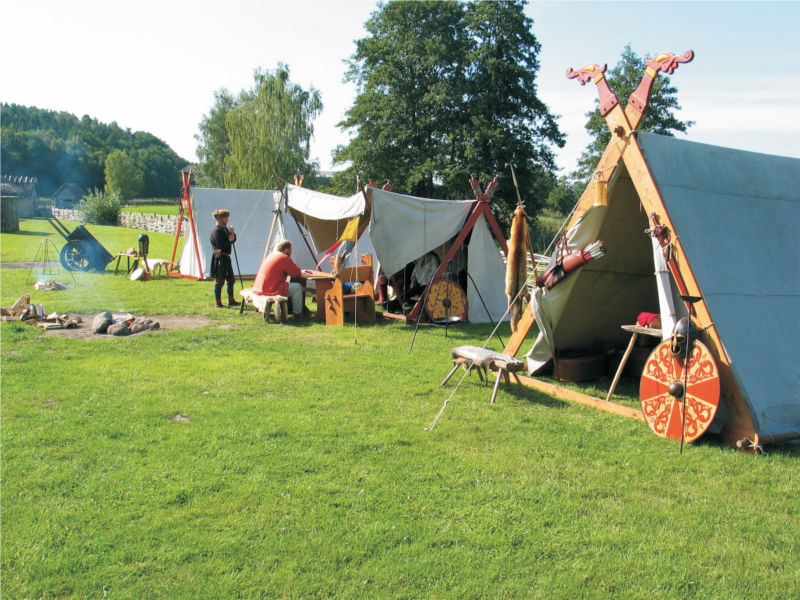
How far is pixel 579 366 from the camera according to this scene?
6.20m

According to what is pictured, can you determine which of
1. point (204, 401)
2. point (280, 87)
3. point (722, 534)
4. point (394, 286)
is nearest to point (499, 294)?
point (394, 286)

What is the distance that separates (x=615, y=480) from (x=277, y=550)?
2.20m

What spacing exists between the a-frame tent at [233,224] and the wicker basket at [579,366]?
8.75m

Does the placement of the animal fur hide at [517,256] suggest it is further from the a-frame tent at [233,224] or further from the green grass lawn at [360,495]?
the a-frame tent at [233,224]

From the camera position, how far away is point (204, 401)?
17.5ft

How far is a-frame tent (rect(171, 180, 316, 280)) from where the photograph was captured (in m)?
14.6

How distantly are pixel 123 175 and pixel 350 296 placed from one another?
51234mm

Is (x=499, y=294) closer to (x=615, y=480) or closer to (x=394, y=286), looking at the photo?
(x=394, y=286)

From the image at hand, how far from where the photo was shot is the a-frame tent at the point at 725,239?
429cm

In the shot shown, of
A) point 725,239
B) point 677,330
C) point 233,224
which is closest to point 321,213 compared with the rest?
point 233,224

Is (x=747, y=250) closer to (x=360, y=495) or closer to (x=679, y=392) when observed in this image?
(x=679, y=392)

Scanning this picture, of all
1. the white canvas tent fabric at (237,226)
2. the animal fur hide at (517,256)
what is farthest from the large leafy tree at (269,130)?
the animal fur hide at (517,256)

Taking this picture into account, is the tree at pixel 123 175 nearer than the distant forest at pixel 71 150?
No

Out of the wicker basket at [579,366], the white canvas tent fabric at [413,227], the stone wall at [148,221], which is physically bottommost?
the wicker basket at [579,366]
